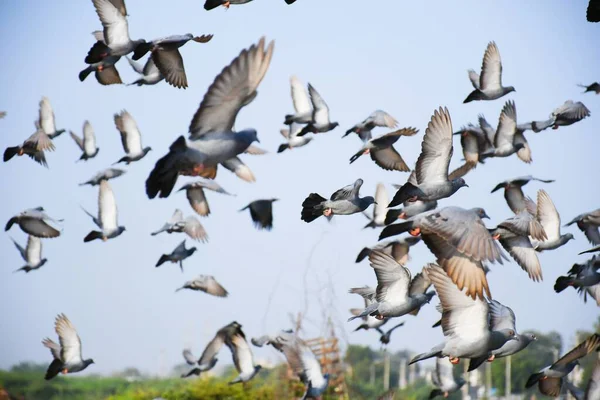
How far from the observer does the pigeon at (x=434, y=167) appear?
7016 millimetres

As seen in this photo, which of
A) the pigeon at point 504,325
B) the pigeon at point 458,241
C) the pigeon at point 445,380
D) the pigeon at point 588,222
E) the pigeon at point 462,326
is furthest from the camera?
the pigeon at point 445,380

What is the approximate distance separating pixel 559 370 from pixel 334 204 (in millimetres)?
3001

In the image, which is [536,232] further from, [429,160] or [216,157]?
[216,157]

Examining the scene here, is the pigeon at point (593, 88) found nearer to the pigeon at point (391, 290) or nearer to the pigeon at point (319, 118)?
the pigeon at point (319, 118)

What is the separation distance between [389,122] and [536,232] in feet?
10.3

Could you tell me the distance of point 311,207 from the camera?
7.42 meters

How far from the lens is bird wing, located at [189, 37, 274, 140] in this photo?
5.89 metres

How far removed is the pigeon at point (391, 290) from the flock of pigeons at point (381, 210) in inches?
0.5

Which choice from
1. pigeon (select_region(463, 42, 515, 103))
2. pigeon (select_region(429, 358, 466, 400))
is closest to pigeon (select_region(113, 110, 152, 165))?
pigeon (select_region(463, 42, 515, 103))

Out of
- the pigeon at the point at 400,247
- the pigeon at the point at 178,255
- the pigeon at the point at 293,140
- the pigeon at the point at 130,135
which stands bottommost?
the pigeon at the point at 400,247

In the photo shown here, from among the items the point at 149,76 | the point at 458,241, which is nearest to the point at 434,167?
the point at 458,241

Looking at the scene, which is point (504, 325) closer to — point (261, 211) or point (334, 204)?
point (334, 204)

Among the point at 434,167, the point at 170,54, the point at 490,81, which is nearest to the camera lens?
the point at 434,167

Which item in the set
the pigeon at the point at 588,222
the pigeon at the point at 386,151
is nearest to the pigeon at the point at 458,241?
the pigeon at the point at 386,151
